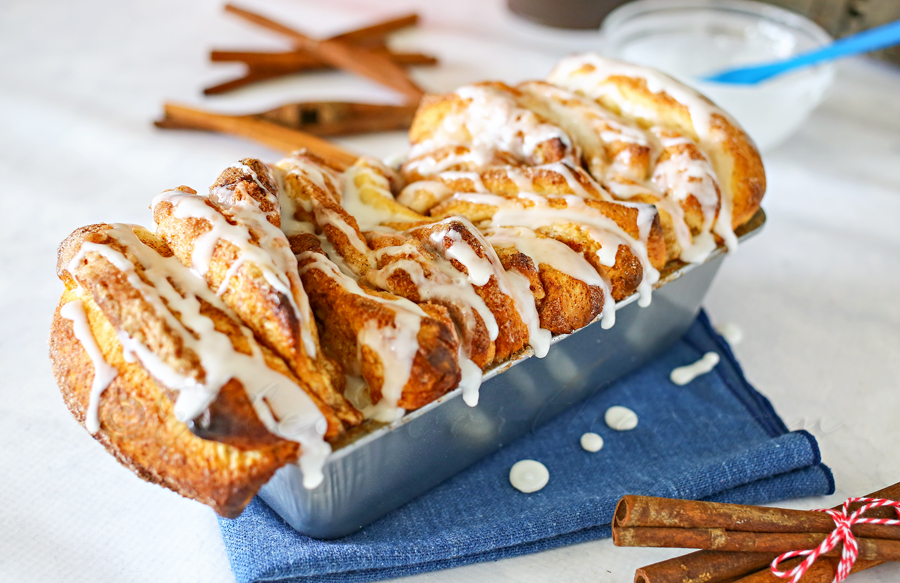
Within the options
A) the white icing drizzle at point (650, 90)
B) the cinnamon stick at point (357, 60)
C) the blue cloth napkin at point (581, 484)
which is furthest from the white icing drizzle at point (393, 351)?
the cinnamon stick at point (357, 60)

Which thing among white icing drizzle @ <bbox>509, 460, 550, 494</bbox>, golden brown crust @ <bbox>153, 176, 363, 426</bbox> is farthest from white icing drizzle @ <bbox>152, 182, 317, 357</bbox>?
white icing drizzle @ <bbox>509, 460, 550, 494</bbox>

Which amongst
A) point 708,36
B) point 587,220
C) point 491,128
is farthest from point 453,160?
point 708,36

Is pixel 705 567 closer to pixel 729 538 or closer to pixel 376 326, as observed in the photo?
pixel 729 538

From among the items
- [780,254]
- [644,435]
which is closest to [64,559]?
[644,435]

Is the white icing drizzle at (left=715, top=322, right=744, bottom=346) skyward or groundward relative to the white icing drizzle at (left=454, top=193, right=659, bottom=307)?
groundward

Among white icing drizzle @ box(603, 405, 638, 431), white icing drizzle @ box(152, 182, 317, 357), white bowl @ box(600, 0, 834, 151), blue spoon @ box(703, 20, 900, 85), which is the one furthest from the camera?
white bowl @ box(600, 0, 834, 151)

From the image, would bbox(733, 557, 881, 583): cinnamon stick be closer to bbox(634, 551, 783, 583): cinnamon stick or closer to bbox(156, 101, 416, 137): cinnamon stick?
bbox(634, 551, 783, 583): cinnamon stick
